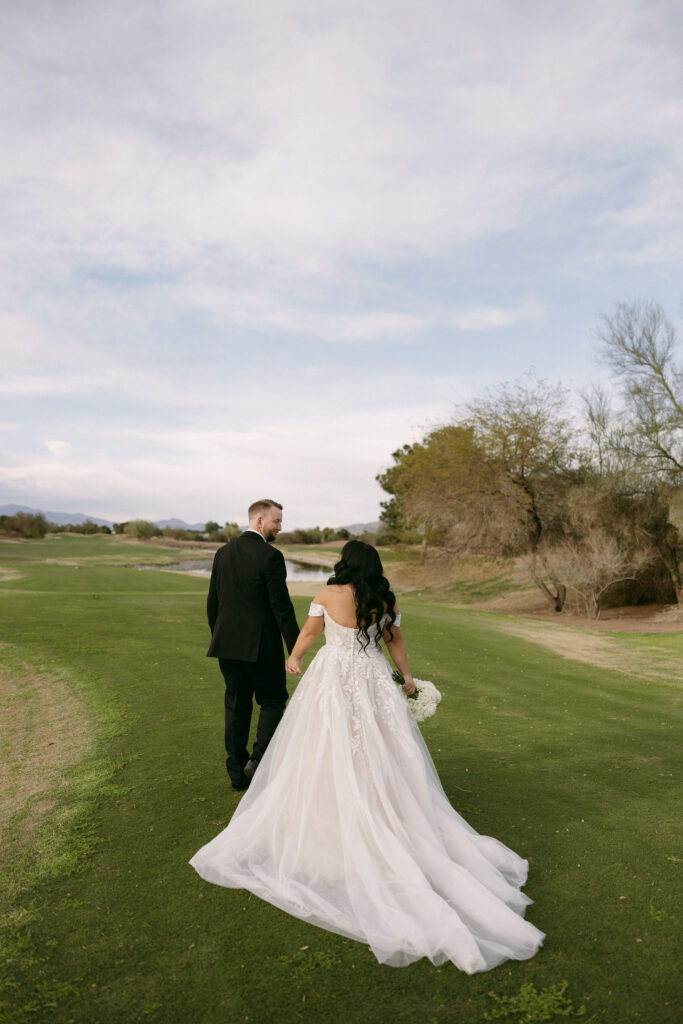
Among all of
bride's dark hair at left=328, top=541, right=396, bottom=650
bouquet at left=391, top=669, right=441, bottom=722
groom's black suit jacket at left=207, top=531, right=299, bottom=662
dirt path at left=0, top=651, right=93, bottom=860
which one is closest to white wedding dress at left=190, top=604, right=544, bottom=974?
bouquet at left=391, top=669, right=441, bottom=722

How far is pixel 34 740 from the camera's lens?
7.47 meters

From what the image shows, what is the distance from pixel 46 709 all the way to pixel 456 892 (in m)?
6.44

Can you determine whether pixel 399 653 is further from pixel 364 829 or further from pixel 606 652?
pixel 606 652

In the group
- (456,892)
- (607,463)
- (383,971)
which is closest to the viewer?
(383,971)

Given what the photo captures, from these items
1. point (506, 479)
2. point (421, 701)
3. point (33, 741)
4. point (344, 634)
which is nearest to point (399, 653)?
point (421, 701)

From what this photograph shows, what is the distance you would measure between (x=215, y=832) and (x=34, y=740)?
3.40 metres

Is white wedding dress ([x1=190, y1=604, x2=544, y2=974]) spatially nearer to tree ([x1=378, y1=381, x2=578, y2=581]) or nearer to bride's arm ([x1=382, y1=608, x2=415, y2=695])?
bride's arm ([x1=382, y1=608, x2=415, y2=695])

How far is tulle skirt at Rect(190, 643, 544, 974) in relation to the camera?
3.79m

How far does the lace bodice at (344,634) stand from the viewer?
191 inches

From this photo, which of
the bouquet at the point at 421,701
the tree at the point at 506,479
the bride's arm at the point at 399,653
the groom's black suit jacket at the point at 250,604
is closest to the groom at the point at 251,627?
the groom's black suit jacket at the point at 250,604

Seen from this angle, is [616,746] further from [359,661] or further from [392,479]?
[392,479]

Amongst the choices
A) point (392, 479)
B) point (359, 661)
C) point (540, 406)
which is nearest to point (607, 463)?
point (540, 406)

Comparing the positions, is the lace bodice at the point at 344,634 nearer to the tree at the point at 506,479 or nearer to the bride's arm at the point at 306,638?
the bride's arm at the point at 306,638

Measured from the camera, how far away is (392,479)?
5262 centimetres
